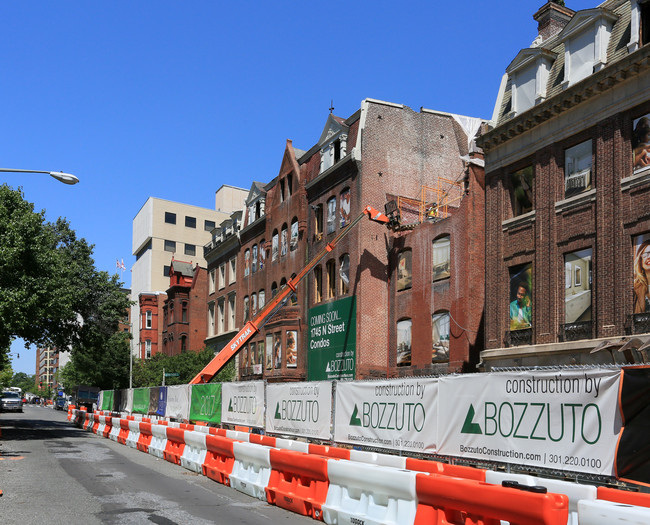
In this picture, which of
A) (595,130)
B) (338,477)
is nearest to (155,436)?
(338,477)

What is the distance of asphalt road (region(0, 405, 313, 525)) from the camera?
9.97 m

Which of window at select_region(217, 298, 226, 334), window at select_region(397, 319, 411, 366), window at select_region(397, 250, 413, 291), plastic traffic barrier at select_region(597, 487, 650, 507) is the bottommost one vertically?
plastic traffic barrier at select_region(597, 487, 650, 507)

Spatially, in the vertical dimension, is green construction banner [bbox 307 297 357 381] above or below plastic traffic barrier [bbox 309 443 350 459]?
above

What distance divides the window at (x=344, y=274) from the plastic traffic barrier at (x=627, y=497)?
94.5 feet

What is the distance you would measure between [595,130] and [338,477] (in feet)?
52.9

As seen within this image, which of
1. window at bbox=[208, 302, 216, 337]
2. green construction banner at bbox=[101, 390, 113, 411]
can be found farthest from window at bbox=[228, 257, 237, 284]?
green construction banner at bbox=[101, 390, 113, 411]

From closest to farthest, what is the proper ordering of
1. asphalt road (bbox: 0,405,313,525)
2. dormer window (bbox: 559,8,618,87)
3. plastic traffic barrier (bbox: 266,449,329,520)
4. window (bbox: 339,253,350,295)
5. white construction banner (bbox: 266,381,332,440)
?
asphalt road (bbox: 0,405,313,525)
plastic traffic barrier (bbox: 266,449,329,520)
white construction banner (bbox: 266,381,332,440)
dormer window (bbox: 559,8,618,87)
window (bbox: 339,253,350,295)

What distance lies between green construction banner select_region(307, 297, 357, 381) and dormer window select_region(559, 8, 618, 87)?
15970 millimetres

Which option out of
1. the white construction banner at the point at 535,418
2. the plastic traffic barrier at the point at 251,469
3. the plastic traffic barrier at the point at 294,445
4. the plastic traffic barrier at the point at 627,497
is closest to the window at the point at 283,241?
the plastic traffic barrier at the point at 294,445

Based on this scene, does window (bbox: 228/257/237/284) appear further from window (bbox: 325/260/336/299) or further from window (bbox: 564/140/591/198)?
window (bbox: 564/140/591/198)

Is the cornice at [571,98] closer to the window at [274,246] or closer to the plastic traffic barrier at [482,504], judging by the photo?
the plastic traffic barrier at [482,504]

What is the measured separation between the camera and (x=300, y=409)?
16625 mm

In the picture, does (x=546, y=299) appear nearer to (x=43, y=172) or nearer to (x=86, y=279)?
(x=43, y=172)

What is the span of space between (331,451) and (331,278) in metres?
25.1
